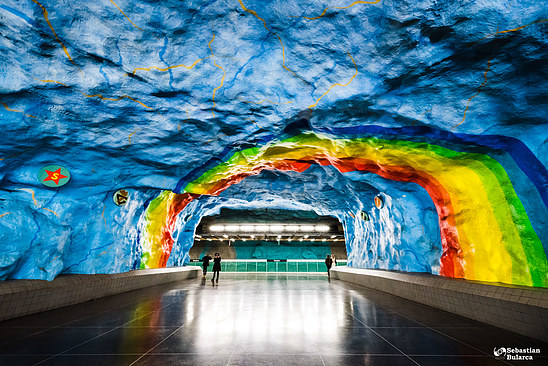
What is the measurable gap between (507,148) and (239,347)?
6.31m

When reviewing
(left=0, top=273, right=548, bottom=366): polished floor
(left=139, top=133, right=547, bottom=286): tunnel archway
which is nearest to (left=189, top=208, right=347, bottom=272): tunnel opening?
(left=139, top=133, right=547, bottom=286): tunnel archway

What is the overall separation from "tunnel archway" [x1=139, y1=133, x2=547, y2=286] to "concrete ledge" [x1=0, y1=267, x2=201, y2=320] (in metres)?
4.01

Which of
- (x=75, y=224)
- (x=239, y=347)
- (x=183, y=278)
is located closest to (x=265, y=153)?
(x=75, y=224)

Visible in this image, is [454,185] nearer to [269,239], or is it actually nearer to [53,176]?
[53,176]

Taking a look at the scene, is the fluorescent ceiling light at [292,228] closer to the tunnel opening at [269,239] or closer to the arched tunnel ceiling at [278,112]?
the tunnel opening at [269,239]

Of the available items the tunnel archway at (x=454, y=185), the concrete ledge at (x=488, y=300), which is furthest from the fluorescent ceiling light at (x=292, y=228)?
the concrete ledge at (x=488, y=300)

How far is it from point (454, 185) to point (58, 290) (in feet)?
33.6

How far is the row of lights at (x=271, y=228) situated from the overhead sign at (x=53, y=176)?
17681 mm

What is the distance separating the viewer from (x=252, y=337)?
417cm

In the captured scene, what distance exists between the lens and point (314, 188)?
13344 millimetres

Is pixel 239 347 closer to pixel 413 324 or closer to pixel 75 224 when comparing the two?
A: pixel 413 324

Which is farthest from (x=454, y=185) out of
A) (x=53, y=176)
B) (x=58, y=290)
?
(x=58, y=290)

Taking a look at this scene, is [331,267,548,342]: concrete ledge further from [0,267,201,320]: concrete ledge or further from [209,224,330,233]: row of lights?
[209,224,330,233]: row of lights

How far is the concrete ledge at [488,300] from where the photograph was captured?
13.8ft
